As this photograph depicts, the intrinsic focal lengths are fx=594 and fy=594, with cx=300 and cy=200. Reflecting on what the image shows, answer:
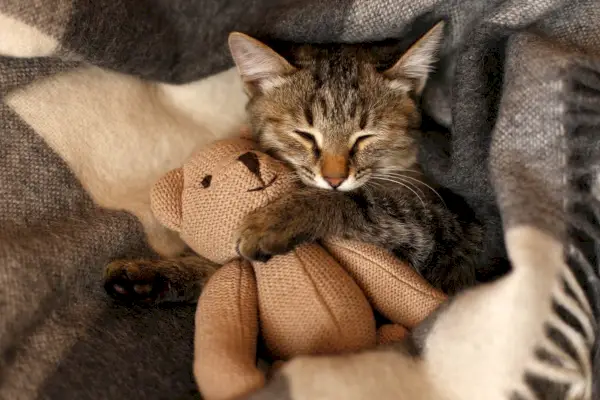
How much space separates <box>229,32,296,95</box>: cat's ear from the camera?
1106 mm

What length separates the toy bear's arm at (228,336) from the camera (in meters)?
0.76

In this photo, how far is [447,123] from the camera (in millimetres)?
1240

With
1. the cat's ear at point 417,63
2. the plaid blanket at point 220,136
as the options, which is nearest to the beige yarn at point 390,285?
the plaid blanket at point 220,136

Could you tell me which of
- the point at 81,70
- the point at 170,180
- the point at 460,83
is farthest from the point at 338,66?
the point at 81,70

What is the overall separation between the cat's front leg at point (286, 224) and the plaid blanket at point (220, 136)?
191 millimetres

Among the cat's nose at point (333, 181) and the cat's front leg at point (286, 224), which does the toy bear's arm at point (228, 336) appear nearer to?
the cat's front leg at point (286, 224)

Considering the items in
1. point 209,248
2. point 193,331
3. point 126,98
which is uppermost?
point 126,98

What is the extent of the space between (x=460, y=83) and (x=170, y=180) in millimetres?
533

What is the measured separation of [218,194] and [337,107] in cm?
32

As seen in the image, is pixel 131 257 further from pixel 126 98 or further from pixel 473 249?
pixel 473 249

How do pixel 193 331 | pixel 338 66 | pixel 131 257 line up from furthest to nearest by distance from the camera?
pixel 338 66 → pixel 131 257 → pixel 193 331

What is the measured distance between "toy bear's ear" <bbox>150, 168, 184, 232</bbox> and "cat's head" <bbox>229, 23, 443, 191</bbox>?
0.22 metres

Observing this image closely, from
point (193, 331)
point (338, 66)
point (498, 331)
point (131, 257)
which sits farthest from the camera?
point (338, 66)

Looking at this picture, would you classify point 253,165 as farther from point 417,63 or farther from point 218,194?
point 417,63
